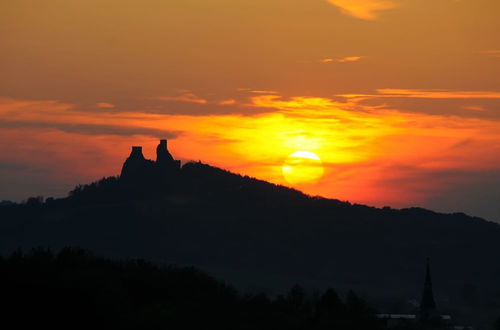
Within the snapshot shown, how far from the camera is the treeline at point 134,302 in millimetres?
133625

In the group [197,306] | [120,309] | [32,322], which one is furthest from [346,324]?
[32,322]

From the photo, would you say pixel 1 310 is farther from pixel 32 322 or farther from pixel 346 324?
pixel 346 324

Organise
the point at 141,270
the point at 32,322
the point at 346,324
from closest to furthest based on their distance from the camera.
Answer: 1. the point at 32,322
2. the point at 346,324
3. the point at 141,270

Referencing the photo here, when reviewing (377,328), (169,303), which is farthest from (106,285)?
(377,328)

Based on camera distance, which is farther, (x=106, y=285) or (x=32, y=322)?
(x=106, y=285)

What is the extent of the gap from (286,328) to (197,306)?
8.88m

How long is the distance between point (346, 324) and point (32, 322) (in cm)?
4440

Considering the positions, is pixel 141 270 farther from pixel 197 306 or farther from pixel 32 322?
pixel 32 322

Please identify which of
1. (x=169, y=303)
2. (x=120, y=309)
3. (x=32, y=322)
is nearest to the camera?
(x=32, y=322)

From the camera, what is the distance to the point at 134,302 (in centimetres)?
15125

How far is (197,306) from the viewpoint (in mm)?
149375

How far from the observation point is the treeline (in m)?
134

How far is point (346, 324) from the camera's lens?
162 m

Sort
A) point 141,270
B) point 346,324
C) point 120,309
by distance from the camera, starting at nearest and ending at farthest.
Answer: point 120,309
point 346,324
point 141,270
